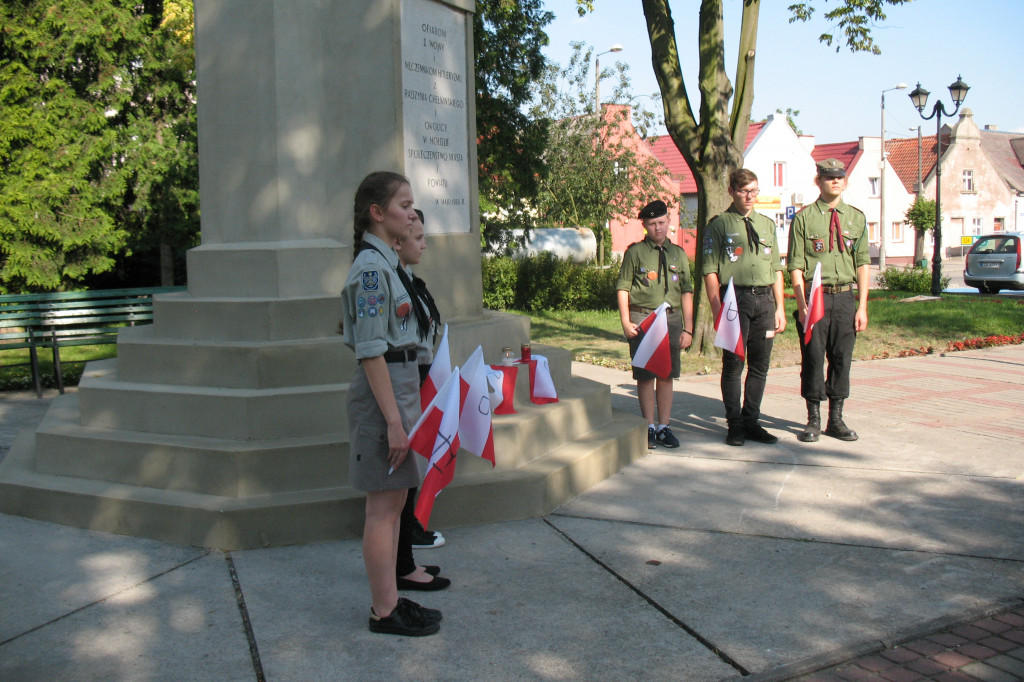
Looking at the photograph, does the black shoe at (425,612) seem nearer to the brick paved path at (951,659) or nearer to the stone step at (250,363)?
the brick paved path at (951,659)

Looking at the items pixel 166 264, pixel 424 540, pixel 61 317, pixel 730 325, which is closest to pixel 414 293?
pixel 424 540

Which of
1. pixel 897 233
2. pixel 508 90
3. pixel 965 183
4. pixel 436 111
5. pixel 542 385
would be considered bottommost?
pixel 542 385

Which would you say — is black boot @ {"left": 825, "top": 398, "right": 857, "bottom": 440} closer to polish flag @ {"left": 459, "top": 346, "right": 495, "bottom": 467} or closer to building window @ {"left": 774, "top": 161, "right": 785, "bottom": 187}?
polish flag @ {"left": 459, "top": 346, "right": 495, "bottom": 467}

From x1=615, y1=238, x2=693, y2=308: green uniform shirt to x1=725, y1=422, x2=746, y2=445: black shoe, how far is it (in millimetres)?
1000

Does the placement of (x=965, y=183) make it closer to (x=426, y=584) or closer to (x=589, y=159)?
(x=589, y=159)

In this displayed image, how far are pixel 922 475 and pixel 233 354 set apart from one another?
4.34m

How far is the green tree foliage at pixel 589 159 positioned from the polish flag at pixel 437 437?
93.9 ft

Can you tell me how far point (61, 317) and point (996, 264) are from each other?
2813 cm

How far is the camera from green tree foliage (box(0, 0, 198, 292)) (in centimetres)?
1578

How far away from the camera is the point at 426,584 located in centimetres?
404

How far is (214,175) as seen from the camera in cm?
593

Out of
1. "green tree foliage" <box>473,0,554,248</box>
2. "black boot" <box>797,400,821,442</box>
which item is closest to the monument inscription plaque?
"black boot" <box>797,400,821,442</box>

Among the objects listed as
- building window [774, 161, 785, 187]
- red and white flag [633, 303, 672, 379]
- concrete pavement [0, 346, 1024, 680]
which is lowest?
concrete pavement [0, 346, 1024, 680]

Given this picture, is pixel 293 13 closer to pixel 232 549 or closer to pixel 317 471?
pixel 317 471
